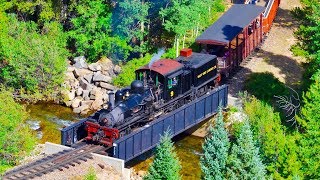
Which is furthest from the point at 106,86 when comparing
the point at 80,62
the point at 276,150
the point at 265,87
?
the point at 276,150

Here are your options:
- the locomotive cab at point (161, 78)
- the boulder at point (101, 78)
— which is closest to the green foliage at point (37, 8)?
the boulder at point (101, 78)

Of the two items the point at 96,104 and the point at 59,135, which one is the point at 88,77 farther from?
the point at 59,135

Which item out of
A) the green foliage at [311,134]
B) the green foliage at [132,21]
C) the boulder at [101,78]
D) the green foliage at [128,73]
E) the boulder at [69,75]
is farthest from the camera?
the boulder at [69,75]

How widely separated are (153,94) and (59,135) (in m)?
7.19

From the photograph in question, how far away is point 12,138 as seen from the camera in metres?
36.1

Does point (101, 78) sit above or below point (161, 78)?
below

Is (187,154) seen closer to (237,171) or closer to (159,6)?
(237,171)

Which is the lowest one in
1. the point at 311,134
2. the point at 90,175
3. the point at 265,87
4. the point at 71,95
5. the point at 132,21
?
the point at 71,95

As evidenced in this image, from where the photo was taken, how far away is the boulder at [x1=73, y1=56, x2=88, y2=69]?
166 ft

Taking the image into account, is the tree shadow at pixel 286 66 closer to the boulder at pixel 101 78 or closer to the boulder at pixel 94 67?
the boulder at pixel 101 78

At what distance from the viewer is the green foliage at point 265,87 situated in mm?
44000

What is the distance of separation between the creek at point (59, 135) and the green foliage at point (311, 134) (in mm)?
6468

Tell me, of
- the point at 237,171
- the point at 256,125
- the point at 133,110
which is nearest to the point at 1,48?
the point at 133,110

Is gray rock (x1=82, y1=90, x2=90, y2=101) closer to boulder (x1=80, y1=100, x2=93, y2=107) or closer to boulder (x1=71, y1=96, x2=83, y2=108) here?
boulder (x1=71, y1=96, x2=83, y2=108)
